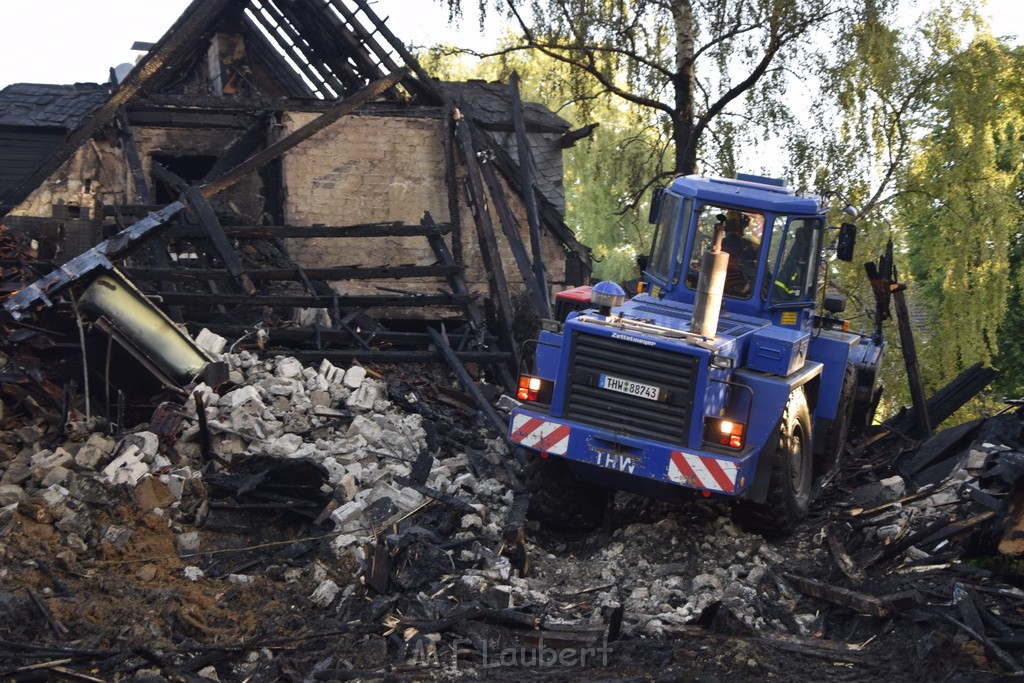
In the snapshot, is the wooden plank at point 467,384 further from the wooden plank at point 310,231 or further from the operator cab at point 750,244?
the operator cab at point 750,244

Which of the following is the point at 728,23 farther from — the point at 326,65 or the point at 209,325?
the point at 209,325

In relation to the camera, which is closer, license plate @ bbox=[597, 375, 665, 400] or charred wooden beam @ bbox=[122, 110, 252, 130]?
license plate @ bbox=[597, 375, 665, 400]

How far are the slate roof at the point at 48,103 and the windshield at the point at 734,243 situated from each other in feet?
42.0

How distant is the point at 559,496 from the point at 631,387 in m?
1.22

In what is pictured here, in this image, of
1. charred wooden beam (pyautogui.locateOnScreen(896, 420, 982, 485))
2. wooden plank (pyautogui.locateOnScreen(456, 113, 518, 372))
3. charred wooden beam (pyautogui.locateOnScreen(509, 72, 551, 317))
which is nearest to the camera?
charred wooden beam (pyautogui.locateOnScreen(896, 420, 982, 485))

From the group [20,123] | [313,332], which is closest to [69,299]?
[313,332]

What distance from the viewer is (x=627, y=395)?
824cm

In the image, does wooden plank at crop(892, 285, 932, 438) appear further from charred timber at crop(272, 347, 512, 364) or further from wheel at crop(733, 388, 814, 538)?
charred timber at crop(272, 347, 512, 364)

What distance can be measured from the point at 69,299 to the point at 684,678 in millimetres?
6402

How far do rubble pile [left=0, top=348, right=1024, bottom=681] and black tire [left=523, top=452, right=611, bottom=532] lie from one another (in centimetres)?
18

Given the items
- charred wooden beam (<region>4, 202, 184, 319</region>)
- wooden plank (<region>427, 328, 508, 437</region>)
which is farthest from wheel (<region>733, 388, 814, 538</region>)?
charred wooden beam (<region>4, 202, 184, 319</region>)

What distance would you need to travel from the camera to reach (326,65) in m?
17.1

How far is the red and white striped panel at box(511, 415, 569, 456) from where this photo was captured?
8289 millimetres

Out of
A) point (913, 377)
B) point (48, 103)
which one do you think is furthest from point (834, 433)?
point (48, 103)
